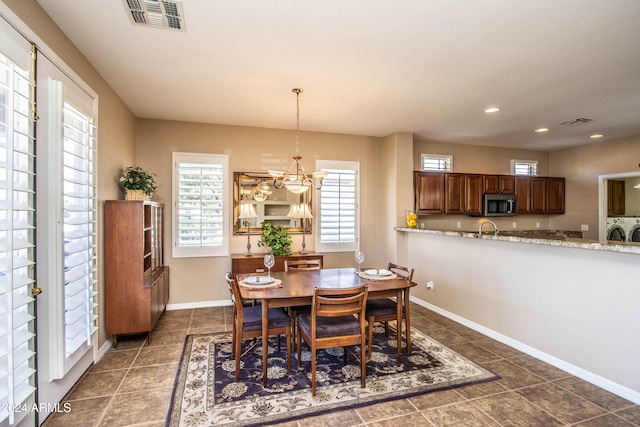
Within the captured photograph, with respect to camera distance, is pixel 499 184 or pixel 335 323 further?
pixel 499 184

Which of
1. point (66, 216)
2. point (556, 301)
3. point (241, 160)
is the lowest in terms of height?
point (556, 301)

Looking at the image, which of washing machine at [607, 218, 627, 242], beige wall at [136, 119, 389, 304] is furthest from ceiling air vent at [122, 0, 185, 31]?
washing machine at [607, 218, 627, 242]

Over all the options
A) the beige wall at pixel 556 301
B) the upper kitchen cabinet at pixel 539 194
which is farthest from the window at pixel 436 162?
the beige wall at pixel 556 301

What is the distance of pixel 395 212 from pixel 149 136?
403 cm

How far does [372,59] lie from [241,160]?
2.78m

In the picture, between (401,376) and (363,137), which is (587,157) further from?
(401,376)

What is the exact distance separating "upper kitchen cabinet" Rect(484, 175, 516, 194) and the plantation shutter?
644 cm

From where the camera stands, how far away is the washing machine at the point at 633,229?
6.09 meters

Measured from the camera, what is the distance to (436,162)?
615 cm

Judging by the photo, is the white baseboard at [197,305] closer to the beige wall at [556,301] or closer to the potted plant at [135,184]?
the potted plant at [135,184]

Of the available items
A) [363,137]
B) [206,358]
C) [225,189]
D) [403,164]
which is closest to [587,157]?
[403,164]

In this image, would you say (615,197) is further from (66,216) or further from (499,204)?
(66,216)

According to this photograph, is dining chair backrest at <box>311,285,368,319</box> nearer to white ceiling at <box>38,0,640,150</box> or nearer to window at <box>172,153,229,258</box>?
white ceiling at <box>38,0,640,150</box>

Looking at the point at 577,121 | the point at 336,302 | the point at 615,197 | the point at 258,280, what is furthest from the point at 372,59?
the point at 615,197
